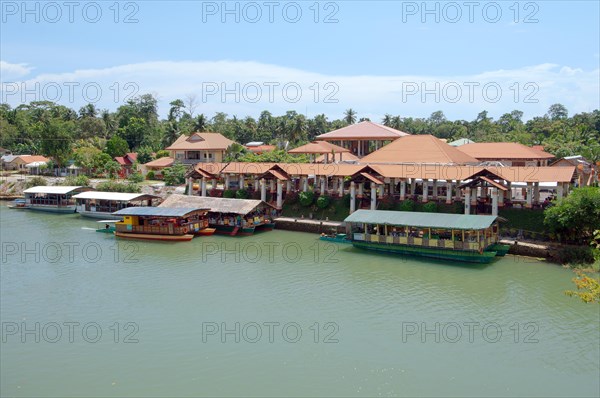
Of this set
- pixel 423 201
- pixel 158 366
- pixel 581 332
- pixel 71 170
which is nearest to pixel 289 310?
pixel 158 366

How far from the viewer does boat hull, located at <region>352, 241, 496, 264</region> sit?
2086cm

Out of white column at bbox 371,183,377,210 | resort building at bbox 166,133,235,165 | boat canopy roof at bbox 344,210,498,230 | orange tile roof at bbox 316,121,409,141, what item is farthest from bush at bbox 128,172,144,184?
boat canopy roof at bbox 344,210,498,230

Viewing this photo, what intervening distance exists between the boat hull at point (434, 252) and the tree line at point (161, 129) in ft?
95.2

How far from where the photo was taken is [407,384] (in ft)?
37.5

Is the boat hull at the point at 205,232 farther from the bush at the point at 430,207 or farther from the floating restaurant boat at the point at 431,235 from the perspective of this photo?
the bush at the point at 430,207

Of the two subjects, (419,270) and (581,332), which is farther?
(419,270)

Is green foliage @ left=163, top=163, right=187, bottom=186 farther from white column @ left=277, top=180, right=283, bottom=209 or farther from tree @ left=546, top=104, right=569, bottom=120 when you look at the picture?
tree @ left=546, top=104, right=569, bottom=120

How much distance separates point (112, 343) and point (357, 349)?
613cm

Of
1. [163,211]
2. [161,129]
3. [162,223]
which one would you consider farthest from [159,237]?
[161,129]

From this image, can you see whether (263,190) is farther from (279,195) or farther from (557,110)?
(557,110)

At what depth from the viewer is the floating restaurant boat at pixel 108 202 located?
32.4 m

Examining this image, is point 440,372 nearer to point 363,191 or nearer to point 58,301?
point 58,301

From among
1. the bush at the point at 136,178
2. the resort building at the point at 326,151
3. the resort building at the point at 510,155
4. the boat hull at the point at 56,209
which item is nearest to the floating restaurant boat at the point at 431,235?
the resort building at the point at 326,151

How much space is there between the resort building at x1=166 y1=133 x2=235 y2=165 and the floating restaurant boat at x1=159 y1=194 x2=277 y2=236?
17849 mm
